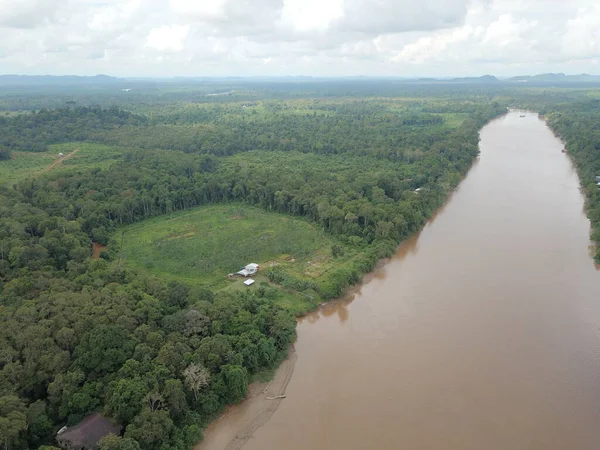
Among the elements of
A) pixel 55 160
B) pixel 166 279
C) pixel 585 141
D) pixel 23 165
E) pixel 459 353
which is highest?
pixel 585 141

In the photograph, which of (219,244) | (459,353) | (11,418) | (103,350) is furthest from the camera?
(219,244)

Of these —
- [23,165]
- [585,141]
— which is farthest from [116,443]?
[585,141]

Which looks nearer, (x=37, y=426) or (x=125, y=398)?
(x=37, y=426)

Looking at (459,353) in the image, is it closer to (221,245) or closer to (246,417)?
(246,417)

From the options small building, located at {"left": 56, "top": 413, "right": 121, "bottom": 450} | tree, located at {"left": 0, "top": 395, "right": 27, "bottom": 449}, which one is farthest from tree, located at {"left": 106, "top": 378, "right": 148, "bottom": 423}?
tree, located at {"left": 0, "top": 395, "right": 27, "bottom": 449}

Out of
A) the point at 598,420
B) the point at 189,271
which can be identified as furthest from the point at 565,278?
the point at 189,271

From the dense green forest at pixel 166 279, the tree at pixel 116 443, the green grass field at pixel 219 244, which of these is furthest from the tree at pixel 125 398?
the green grass field at pixel 219 244

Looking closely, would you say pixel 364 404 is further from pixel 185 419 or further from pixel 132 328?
pixel 132 328
